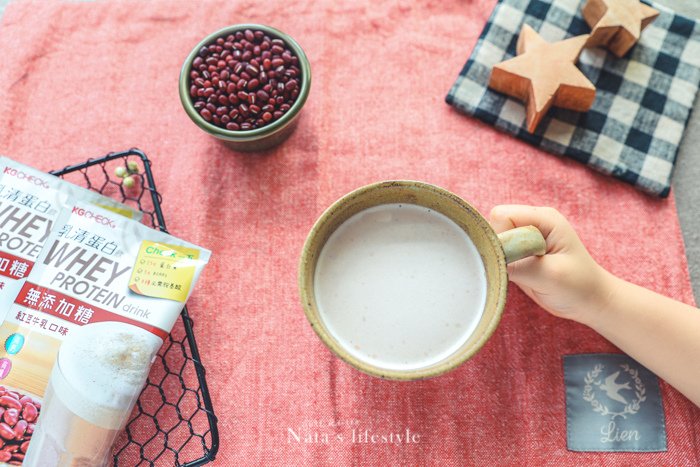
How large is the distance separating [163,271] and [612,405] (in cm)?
59

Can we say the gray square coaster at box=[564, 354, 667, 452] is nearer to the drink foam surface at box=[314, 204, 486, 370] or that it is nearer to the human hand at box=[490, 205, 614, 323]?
the human hand at box=[490, 205, 614, 323]

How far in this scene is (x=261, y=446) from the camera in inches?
28.7

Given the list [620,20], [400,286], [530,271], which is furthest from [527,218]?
[620,20]

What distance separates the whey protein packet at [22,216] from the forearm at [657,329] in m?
0.69

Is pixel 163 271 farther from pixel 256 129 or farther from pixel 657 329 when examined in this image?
pixel 657 329

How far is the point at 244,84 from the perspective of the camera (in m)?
0.74

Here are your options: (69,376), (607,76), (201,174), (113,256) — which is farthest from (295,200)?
(607,76)

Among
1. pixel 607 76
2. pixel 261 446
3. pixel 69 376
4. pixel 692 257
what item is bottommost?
pixel 261 446

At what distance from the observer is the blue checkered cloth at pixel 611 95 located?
807mm

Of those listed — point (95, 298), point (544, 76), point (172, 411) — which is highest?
point (544, 76)

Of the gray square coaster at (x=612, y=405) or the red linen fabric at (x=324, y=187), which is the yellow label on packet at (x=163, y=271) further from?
the gray square coaster at (x=612, y=405)

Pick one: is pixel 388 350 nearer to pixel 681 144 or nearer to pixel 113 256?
pixel 113 256

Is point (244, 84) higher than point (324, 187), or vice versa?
point (244, 84)

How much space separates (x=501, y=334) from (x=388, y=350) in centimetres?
23
